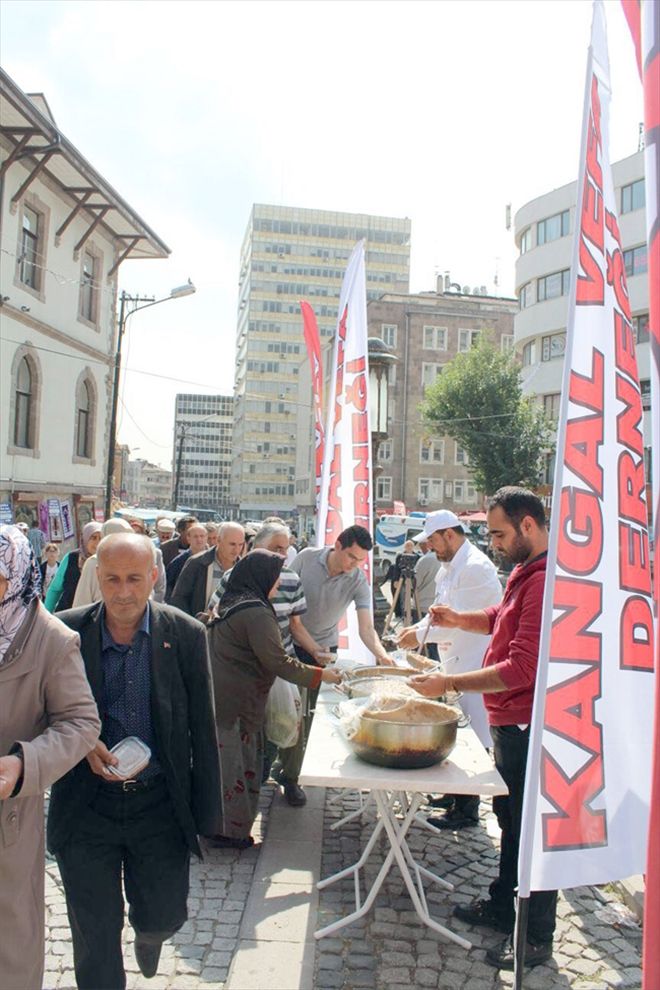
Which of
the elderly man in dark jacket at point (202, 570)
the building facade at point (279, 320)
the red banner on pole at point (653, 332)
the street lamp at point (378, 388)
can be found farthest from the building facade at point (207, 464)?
the red banner on pole at point (653, 332)

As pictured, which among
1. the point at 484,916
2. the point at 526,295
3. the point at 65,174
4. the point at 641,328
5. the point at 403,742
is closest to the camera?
the point at 403,742

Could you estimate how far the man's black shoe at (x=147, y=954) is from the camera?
2.83 meters

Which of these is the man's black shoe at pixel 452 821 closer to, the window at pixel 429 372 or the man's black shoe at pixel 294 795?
the man's black shoe at pixel 294 795

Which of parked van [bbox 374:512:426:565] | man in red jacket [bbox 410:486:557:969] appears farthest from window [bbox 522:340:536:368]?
man in red jacket [bbox 410:486:557:969]

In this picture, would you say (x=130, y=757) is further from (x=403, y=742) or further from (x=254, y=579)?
(x=254, y=579)

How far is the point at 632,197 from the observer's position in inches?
1294

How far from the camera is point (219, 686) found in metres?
4.47

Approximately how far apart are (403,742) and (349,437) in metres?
4.38

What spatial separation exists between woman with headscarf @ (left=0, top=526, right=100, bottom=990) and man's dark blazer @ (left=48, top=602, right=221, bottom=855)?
39cm

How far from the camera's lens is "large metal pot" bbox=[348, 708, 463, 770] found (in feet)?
11.0

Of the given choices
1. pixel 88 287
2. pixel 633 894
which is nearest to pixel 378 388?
pixel 633 894

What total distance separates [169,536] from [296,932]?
818 cm

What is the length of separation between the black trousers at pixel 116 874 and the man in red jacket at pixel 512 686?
141 cm

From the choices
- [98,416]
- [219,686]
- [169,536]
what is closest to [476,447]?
[98,416]
